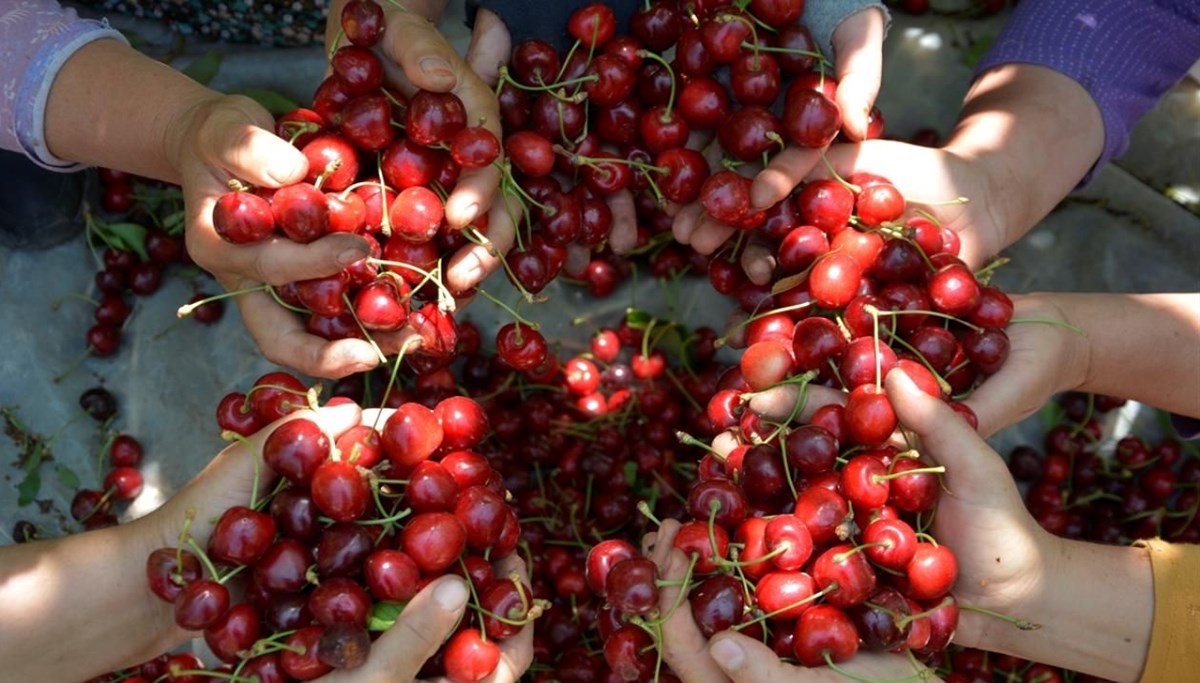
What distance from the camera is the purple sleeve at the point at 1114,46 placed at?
8.32ft

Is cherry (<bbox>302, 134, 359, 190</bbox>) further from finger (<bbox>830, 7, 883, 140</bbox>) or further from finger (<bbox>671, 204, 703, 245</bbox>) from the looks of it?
finger (<bbox>830, 7, 883, 140</bbox>)

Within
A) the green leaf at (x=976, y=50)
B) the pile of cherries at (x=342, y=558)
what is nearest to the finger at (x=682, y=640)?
the pile of cherries at (x=342, y=558)

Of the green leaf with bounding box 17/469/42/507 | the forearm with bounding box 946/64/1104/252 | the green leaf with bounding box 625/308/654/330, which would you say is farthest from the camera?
the green leaf with bounding box 625/308/654/330

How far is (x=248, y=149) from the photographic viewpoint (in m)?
1.84

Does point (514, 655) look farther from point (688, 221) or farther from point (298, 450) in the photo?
point (688, 221)

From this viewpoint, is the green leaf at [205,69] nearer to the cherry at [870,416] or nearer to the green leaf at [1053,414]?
the cherry at [870,416]

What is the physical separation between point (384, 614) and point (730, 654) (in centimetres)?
61

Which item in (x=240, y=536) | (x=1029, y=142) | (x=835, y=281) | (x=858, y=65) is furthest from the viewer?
(x=1029, y=142)

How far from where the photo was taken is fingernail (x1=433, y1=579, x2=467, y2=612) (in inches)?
65.1

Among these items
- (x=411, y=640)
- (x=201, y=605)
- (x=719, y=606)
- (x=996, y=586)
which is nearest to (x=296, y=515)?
(x=201, y=605)

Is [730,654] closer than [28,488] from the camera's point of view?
Yes

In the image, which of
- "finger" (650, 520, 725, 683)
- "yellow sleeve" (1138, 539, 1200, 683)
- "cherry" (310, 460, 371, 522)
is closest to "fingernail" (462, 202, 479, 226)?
"cherry" (310, 460, 371, 522)

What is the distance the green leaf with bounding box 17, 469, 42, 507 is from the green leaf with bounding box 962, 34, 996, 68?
316 centimetres

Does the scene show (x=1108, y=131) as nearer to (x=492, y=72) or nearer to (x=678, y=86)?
(x=678, y=86)
